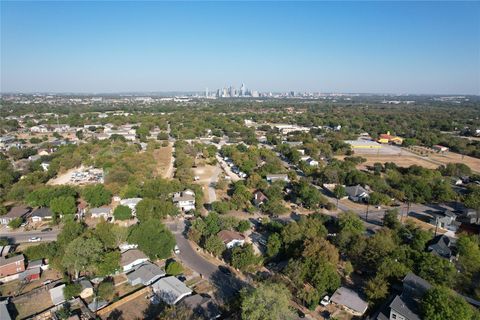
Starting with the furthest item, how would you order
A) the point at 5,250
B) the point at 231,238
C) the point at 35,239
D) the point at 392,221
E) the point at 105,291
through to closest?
the point at 392,221 → the point at 35,239 → the point at 231,238 → the point at 5,250 → the point at 105,291

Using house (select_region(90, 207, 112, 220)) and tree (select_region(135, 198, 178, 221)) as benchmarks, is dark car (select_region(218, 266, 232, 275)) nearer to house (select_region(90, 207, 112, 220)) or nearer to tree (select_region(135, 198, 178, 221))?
tree (select_region(135, 198, 178, 221))

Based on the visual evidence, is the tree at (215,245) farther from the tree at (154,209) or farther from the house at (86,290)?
the house at (86,290)

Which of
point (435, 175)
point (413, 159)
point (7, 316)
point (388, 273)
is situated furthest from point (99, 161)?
point (413, 159)

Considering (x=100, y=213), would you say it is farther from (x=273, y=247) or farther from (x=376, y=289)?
(x=376, y=289)

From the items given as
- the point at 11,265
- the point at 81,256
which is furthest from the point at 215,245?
the point at 11,265

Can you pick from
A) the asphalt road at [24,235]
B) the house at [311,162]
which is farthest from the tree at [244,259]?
the house at [311,162]

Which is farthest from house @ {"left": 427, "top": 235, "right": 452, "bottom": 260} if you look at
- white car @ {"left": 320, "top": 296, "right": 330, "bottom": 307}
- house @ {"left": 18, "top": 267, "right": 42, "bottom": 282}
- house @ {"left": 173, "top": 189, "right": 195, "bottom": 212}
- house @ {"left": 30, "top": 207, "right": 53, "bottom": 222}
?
house @ {"left": 30, "top": 207, "right": 53, "bottom": 222}
